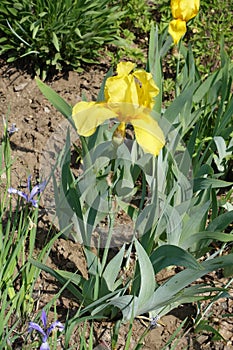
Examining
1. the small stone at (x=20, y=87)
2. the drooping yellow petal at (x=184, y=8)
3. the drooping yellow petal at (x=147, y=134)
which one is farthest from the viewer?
the small stone at (x=20, y=87)

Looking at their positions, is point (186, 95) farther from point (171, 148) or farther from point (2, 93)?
point (2, 93)

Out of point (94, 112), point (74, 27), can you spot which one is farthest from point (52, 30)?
point (94, 112)

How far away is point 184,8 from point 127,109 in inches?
26.4

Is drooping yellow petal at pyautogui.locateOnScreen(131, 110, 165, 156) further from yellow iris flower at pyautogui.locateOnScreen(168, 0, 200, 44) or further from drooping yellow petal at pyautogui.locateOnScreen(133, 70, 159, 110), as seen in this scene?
yellow iris flower at pyautogui.locateOnScreen(168, 0, 200, 44)

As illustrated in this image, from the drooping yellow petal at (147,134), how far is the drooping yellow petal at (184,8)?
624 mm

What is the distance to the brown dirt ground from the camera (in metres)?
2.10

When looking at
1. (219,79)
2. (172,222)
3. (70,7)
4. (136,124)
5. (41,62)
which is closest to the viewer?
(136,124)

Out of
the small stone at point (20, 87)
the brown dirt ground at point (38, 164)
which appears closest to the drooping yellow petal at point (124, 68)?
the brown dirt ground at point (38, 164)

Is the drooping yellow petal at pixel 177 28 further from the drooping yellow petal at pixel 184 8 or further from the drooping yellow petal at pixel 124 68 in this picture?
the drooping yellow petal at pixel 124 68

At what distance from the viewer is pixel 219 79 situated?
2.45 meters

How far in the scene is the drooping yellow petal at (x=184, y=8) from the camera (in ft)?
6.74

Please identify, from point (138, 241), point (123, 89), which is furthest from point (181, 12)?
point (138, 241)

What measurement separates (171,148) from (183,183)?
0.50ft

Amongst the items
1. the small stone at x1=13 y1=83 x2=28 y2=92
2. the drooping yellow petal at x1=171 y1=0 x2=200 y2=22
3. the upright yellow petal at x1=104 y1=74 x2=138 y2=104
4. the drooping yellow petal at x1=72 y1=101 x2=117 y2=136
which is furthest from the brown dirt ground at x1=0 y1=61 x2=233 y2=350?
the drooping yellow petal at x1=171 y1=0 x2=200 y2=22
